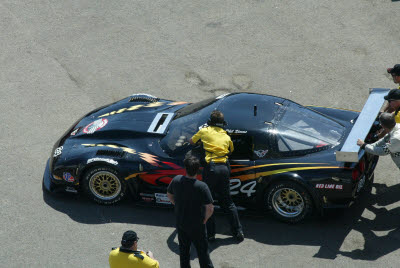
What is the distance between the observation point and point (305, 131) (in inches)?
322

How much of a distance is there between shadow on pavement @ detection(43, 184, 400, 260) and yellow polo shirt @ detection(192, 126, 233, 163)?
3.60ft

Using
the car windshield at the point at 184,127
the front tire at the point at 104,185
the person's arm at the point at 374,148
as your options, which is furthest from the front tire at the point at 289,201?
the front tire at the point at 104,185

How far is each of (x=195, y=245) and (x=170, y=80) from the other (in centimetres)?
576

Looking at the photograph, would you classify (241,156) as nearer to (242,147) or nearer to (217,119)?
(242,147)

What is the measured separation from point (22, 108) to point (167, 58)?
124 inches

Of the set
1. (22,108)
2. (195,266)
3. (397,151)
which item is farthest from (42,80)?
(397,151)

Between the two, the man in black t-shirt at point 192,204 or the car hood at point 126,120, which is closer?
the man in black t-shirt at point 192,204

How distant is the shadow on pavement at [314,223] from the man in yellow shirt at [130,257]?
1.96 m

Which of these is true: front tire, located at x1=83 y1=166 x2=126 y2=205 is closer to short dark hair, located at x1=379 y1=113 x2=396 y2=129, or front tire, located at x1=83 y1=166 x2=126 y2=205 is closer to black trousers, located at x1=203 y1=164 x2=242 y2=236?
black trousers, located at x1=203 y1=164 x2=242 y2=236

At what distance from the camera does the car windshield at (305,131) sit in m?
8.00

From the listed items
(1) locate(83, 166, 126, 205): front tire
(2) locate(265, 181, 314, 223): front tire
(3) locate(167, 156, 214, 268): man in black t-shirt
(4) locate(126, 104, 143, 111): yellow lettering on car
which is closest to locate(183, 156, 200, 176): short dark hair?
(3) locate(167, 156, 214, 268): man in black t-shirt

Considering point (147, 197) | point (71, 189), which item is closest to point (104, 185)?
point (71, 189)

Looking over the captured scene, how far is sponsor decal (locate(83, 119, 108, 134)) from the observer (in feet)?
29.9

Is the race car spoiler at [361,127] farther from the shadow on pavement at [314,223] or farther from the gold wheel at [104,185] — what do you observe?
the gold wheel at [104,185]
